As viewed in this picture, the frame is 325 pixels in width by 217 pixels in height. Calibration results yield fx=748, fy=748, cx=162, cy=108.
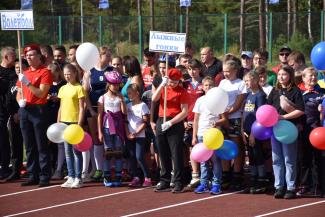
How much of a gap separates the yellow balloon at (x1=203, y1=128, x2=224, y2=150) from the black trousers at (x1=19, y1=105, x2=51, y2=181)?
2.71 metres

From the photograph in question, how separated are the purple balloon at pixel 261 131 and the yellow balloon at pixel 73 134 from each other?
2.47 m

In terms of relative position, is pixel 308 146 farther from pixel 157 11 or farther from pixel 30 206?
pixel 157 11

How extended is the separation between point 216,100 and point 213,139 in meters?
0.52

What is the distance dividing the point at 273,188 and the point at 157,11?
50.8 m

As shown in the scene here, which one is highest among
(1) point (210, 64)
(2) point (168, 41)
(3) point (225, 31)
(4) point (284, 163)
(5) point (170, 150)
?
(3) point (225, 31)

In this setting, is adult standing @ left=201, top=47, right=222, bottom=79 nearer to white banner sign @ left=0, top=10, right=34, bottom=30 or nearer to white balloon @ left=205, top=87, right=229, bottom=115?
white balloon @ left=205, top=87, right=229, bottom=115

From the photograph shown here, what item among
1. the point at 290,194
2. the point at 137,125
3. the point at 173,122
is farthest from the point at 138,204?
the point at 290,194

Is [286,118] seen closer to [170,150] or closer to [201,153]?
[201,153]

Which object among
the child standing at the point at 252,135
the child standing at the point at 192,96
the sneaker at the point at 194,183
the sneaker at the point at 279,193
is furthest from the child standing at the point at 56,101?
the sneaker at the point at 279,193

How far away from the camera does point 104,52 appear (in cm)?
1171

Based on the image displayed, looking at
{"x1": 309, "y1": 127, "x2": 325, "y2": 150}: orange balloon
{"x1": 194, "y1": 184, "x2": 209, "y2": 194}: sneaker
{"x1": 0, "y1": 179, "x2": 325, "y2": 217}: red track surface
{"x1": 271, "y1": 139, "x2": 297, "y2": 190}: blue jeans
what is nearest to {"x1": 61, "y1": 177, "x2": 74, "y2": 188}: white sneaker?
{"x1": 0, "y1": 179, "x2": 325, "y2": 217}: red track surface

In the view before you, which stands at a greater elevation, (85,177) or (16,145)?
(16,145)

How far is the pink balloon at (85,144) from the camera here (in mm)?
10852

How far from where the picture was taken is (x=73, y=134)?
10617 millimetres
